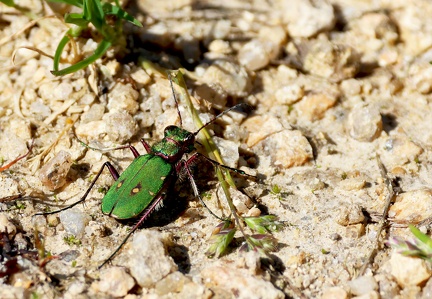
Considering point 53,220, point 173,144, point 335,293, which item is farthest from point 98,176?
point 335,293

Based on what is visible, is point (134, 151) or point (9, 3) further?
point (9, 3)

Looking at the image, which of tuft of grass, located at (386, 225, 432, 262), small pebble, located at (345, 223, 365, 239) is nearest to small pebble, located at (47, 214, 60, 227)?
small pebble, located at (345, 223, 365, 239)

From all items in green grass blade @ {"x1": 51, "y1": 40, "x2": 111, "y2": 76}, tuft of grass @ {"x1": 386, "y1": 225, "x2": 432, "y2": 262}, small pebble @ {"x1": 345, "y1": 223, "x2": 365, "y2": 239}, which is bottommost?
small pebble @ {"x1": 345, "y1": 223, "x2": 365, "y2": 239}

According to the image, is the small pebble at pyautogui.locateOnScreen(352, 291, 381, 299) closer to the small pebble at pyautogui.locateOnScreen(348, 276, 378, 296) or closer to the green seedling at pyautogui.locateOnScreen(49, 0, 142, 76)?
the small pebble at pyautogui.locateOnScreen(348, 276, 378, 296)

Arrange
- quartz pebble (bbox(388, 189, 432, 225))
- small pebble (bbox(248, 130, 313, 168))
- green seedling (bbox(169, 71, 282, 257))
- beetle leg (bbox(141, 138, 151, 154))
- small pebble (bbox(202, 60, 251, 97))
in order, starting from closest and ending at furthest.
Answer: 1. green seedling (bbox(169, 71, 282, 257))
2. quartz pebble (bbox(388, 189, 432, 225))
3. beetle leg (bbox(141, 138, 151, 154))
4. small pebble (bbox(248, 130, 313, 168))
5. small pebble (bbox(202, 60, 251, 97))

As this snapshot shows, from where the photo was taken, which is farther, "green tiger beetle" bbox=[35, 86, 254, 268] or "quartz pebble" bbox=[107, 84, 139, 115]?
"quartz pebble" bbox=[107, 84, 139, 115]

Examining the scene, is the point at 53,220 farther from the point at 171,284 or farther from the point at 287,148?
the point at 287,148

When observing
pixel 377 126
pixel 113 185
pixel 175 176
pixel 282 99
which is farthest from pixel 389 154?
pixel 113 185
